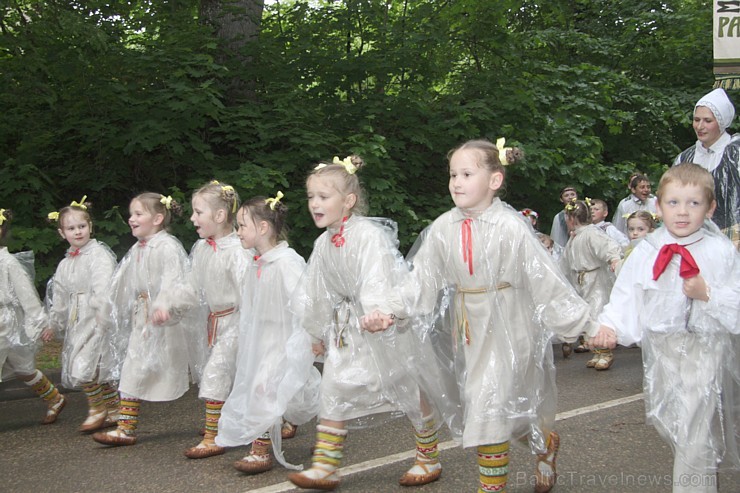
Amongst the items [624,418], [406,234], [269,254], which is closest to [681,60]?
[406,234]

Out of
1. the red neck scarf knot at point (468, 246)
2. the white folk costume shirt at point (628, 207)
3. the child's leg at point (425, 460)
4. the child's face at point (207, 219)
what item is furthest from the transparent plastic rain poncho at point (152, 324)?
the white folk costume shirt at point (628, 207)

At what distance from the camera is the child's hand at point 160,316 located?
5445 millimetres

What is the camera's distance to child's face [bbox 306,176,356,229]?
4688 mm

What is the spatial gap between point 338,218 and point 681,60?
13632 mm

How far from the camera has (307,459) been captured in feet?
17.1

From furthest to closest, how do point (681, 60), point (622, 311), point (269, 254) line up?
point (681, 60) → point (269, 254) → point (622, 311)

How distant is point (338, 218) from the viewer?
4.73 meters

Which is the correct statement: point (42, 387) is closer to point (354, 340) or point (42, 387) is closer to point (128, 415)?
point (128, 415)

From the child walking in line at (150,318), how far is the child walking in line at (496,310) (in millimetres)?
2135

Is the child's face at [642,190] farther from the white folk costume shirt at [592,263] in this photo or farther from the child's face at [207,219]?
the child's face at [207,219]

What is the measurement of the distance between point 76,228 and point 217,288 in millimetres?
1543

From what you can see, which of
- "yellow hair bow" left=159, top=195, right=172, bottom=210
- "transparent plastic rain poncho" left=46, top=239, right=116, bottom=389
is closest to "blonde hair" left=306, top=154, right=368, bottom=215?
"yellow hair bow" left=159, top=195, right=172, bottom=210

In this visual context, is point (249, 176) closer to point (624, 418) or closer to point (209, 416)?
point (209, 416)

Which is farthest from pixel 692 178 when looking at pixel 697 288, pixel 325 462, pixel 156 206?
pixel 156 206
